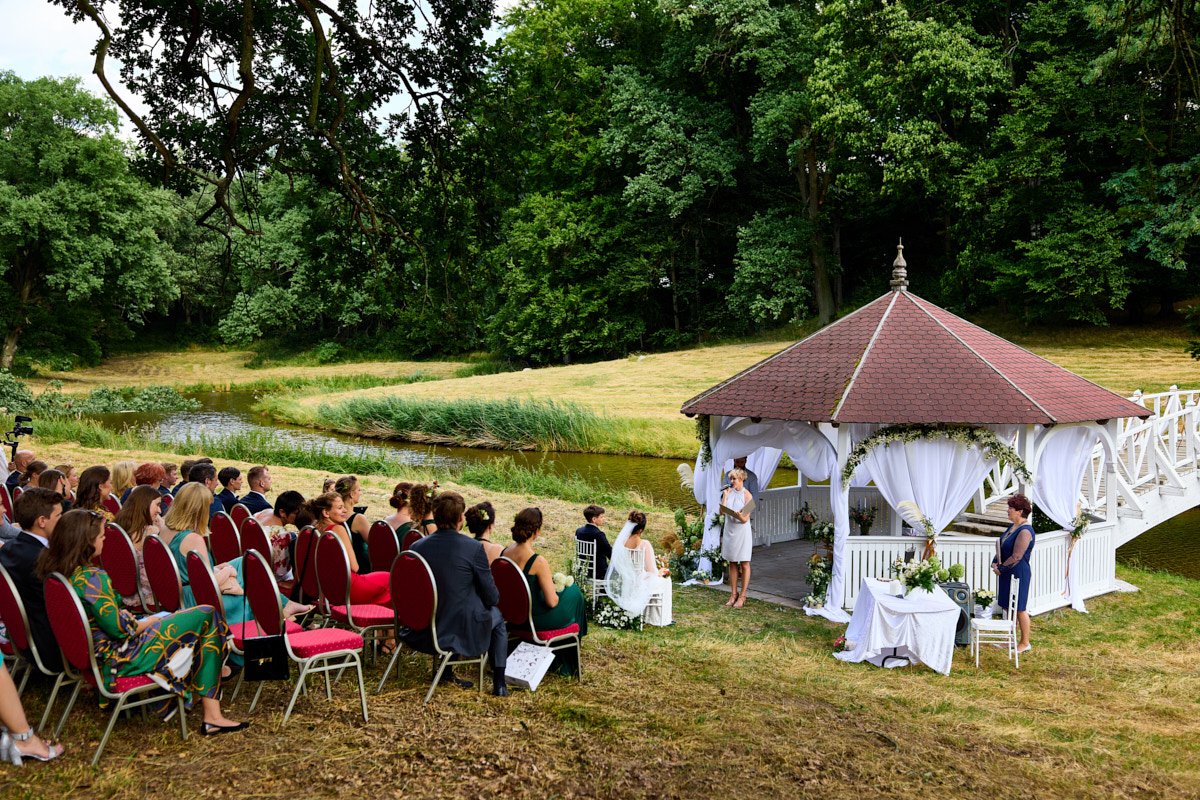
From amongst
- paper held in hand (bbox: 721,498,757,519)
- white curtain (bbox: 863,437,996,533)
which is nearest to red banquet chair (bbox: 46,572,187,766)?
paper held in hand (bbox: 721,498,757,519)

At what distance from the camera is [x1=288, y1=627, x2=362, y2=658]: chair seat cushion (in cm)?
579

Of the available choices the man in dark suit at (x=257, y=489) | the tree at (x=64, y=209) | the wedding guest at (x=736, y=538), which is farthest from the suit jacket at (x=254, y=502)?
the tree at (x=64, y=209)

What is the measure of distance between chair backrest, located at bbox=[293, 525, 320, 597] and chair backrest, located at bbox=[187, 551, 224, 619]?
1.14 metres

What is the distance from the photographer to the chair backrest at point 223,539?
24.0 feet

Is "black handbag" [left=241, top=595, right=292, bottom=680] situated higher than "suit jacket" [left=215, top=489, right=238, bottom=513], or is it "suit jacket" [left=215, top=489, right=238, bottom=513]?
"suit jacket" [left=215, top=489, right=238, bottom=513]

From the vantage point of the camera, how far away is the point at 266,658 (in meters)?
5.59

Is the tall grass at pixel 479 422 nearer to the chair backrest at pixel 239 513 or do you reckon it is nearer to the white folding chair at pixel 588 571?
the white folding chair at pixel 588 571

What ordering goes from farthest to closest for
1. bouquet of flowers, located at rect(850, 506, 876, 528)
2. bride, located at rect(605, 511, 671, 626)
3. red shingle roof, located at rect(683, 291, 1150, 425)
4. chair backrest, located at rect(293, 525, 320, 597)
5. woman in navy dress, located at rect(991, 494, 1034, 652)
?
bouquet of flowers, located at rect(850, 506, 876, 528) → red shingle roof, located at rect(683, 291, 1150, 425) → bride, located at rect(605, 511, 671, 626) → woman in navy dress, located at rect(991, 494, 1034, 652) → chair backrest, located at rect(293, 525, 320, 597)

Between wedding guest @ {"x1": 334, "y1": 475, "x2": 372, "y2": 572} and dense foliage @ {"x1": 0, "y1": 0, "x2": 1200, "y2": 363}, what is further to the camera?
dense foliage @ {"x1": 0, "y1": 0, "x2": 1200, "y2": 363}

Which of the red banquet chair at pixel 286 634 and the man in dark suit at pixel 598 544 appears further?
the man in dark suit at pixel 598 544

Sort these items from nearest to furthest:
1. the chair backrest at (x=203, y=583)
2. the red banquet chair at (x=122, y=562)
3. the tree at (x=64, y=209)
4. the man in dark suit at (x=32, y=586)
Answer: the man in dark suit at (x=32, y=586), the chair backrest at (x=203, y=583), the red banquet chair at (x=122, y=562), the tree at (x=64, y=209)

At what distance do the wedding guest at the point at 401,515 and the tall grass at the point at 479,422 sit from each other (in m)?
18.7

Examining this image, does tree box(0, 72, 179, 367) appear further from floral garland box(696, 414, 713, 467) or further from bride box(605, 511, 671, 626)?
bride box(605, 511, 671, 626)

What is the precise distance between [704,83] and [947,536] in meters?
36.8
